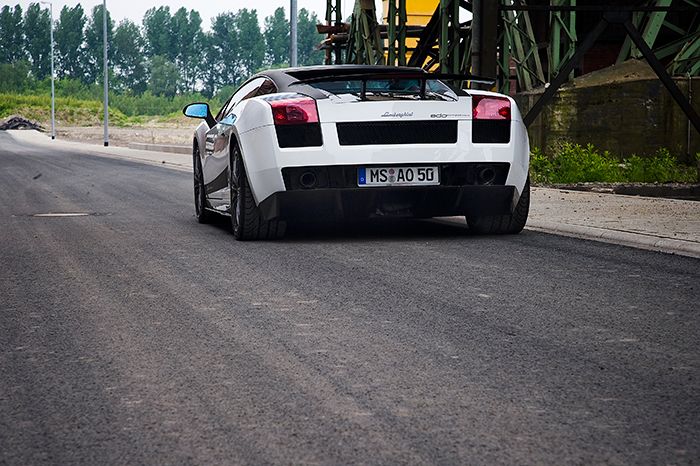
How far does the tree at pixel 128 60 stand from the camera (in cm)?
18150

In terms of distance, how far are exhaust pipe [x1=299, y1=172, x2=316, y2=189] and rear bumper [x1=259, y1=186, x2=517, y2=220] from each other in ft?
0.14

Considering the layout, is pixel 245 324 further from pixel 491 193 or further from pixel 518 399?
pixel 491 193

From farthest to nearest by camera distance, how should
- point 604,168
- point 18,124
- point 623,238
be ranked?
point 18,124 < point 604,168 < point 623,238

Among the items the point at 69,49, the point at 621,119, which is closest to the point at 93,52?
the point at 69,49

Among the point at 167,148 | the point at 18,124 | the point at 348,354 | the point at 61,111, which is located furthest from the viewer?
the point at 61,111

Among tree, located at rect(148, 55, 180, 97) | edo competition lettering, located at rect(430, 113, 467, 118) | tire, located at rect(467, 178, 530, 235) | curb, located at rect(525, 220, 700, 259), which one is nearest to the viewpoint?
curb, located at rect(525, 220, 700, 259)

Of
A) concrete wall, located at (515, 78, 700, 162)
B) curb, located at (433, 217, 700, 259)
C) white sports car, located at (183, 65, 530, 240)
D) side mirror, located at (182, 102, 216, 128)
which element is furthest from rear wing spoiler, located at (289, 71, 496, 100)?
concrete wall, located at (515, 78, 700, 162)

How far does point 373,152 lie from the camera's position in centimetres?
940

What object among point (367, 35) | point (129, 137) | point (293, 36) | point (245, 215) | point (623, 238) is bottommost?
point (129, 137)

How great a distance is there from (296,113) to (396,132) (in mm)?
739

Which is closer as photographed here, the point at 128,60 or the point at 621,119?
the point at 621,119

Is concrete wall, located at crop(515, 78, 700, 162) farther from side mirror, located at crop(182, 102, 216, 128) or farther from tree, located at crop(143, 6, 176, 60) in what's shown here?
tree, located at crop(143, 6, 176, 60)

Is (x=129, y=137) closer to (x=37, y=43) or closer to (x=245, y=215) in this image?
(x=245, y=215)

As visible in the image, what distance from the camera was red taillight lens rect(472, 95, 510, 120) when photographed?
31.8ft
